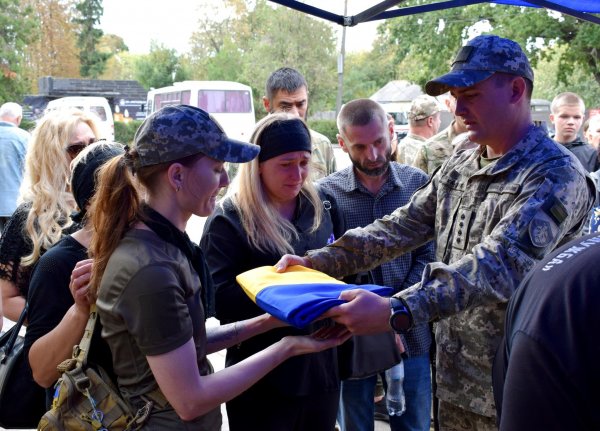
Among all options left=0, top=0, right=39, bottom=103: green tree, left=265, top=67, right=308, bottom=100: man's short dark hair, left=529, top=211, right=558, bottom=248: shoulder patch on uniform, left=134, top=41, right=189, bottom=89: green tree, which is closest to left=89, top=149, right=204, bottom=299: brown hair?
left=529, top=211, right=558, bottom=248: shoulder patch on uniform

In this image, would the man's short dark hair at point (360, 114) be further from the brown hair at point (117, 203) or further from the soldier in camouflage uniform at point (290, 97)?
the brown hair at point (117, 203)

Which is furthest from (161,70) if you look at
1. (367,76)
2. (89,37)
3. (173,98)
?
(173,98)

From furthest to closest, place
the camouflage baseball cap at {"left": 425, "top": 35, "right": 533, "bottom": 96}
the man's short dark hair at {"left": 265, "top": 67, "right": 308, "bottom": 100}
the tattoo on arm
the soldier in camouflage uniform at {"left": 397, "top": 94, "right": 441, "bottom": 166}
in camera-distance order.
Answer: the soldier in camouflage uniform at {"left": 397, "top": 94, "right": 441, "bottom": 166} < the man's short dark hair at {"left": 265, "top": 67, "right": 308, "bottom": 100} < the camouflage baseball cap at {"left": 425, "top": 35, "right": 533, "bottom": 96} < the tattoo on arm

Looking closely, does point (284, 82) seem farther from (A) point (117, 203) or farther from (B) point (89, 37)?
(B) point (89, 37)

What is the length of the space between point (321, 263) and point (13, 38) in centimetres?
3129

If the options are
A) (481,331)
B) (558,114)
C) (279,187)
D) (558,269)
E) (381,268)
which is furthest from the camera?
(558,114)

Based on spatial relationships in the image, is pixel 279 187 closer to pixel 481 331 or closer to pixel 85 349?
pixel 481 331

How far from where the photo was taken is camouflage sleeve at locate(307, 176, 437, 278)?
3213 mm

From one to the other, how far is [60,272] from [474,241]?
61.7 inches

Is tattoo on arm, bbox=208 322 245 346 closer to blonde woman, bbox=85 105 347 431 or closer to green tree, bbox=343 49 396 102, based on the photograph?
blonde woman, bbox=85 105 347 431

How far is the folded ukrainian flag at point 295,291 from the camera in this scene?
7.93 ft

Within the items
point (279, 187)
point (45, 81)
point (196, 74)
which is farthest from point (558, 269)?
point (196, 74)

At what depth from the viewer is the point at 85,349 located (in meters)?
2.25

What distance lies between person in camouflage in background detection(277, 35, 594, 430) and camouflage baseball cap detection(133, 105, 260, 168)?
2.28 feet
